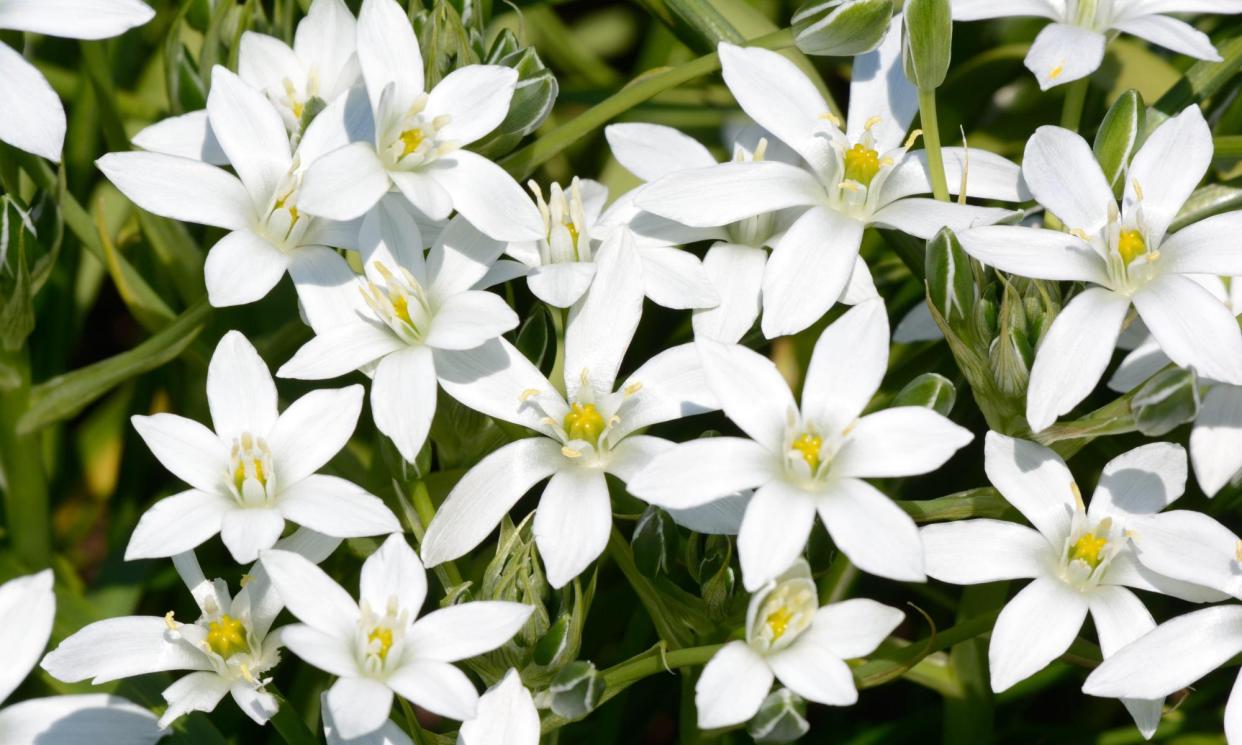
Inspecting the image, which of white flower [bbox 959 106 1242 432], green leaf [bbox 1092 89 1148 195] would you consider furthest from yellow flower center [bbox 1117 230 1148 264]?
green leaf [bbox 1092 89 1148 195]

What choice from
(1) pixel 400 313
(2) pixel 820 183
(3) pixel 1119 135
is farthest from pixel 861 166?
(1) pixel 400 313

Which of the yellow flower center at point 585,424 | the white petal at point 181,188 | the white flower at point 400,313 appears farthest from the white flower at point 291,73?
the yellow flower center at point 585,424

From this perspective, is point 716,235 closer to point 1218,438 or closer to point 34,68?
point 1218,438

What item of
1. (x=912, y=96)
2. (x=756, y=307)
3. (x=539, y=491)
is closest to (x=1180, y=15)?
(x=912, y=96)

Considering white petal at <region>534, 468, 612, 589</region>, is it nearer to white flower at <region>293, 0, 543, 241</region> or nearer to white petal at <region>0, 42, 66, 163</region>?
white flower at <region>293, 0, 543, 241</region>

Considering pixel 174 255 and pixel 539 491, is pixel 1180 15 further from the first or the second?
pixel 174 255

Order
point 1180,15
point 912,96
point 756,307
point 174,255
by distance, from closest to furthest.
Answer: point 756,307 < point 912,96 < point 174,255 < point 1180,15
